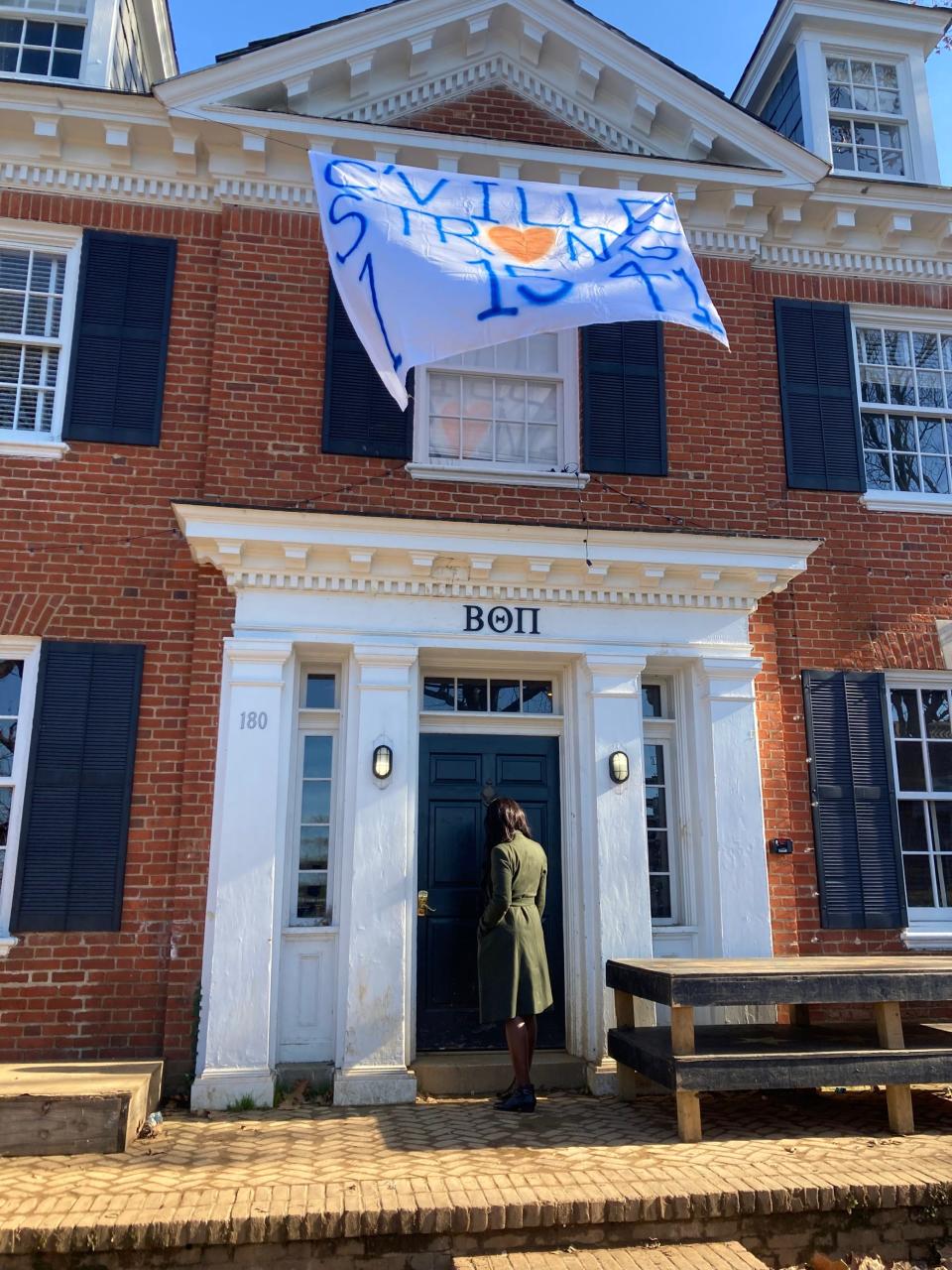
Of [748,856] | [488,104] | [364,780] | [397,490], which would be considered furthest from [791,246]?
[364,780]

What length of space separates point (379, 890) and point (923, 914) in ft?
13.9

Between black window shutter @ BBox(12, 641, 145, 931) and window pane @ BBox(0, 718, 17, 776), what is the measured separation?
18 cm

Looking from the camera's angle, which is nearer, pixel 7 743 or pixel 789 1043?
pixel 789 1043

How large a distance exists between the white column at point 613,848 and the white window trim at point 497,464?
1451 mm

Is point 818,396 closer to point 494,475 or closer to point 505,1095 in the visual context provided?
point 494,475

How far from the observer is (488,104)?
8180 mm

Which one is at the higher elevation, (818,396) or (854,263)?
(854,263)

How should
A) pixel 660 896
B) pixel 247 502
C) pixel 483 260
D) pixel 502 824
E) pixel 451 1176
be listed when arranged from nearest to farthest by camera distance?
1. pixel 451 1176
2. pixel 483 260
3. pixel 502 824
4. pixel 247 502
5. pixel 660 896

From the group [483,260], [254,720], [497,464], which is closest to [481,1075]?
[254,720]

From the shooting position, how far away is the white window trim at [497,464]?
725 centimetres

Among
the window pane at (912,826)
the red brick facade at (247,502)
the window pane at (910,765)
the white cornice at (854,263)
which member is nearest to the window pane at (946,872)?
the window pane at (912,826)

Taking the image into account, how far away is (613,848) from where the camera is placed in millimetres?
6727

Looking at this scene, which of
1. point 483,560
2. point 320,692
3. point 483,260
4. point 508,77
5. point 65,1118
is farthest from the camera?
point 508,77

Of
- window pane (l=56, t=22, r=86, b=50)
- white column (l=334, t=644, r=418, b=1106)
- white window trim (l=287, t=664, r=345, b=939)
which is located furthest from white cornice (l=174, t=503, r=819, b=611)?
window pane (l=56, t=22, r=86, b=50)
